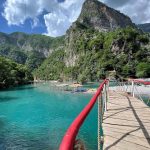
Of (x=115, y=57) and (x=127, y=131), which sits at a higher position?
(x=115, y=57)

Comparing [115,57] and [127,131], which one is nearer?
[127,131]

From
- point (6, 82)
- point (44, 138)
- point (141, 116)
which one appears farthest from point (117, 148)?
point (6, 82)

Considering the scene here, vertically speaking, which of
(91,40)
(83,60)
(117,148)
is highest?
(91,40)

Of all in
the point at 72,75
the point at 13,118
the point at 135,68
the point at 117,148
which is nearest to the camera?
the point at 117,148

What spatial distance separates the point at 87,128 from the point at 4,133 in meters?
9.76

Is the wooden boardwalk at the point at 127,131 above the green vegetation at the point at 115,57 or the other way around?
the other way around

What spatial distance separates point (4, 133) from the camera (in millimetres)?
30516

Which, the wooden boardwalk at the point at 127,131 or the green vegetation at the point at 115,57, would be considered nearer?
the wooden boardwalk at the point at 127,131

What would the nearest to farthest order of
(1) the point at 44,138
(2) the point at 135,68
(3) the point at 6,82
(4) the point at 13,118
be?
(1) the point at 44,138, (4) the point at 13,118, (3) the point at 6,82, (2) the point at 135,68

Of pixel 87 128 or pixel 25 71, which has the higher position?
pixel 25 71

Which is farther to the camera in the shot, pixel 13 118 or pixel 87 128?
pixel 13 118

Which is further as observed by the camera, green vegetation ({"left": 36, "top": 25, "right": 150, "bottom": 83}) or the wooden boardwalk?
green vegetation ({"left": 36, "top": 25, "right": 150, "bottom": 83})

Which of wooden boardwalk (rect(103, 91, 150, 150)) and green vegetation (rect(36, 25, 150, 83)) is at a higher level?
green vegetation (rect(36, 25, 150, 83))

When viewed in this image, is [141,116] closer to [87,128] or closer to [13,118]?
[87,128]
